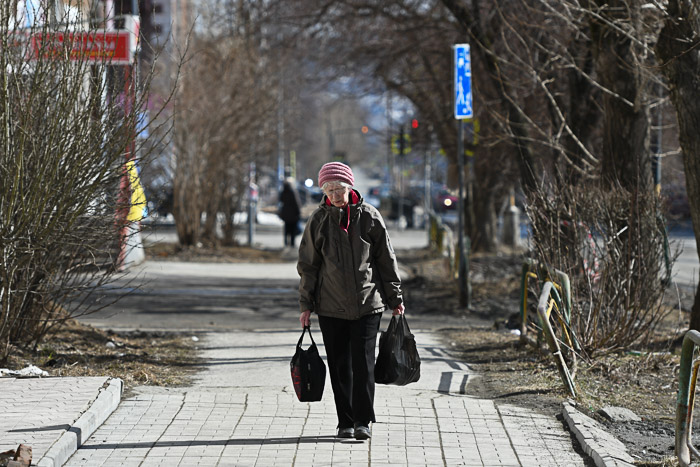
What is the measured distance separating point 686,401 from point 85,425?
3370mm

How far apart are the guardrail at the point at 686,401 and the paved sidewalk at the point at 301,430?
63cm

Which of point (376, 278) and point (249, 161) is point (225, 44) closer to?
point (249, 161)

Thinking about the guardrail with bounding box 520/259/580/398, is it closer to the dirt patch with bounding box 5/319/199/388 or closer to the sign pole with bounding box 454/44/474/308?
the dirt patch with bounding box 5/319/199/388

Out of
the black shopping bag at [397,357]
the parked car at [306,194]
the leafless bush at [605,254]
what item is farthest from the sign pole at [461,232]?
the parked car at [306,194]

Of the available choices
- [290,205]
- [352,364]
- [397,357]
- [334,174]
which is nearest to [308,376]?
[352,364]

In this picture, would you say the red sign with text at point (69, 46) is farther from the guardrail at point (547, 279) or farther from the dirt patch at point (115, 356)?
the guardrail at point (547, 279)

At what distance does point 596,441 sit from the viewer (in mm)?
6113

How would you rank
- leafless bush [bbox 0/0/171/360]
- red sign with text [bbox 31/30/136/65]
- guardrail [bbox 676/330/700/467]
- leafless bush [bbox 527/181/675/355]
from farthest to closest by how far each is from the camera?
leafless bush [bbox 527/181/675/355] < red sign with text [bbox 31/30/136/65] < leafless bush [bbox 0/0/171/360] < guardrail [bbox 676/330/700/467]

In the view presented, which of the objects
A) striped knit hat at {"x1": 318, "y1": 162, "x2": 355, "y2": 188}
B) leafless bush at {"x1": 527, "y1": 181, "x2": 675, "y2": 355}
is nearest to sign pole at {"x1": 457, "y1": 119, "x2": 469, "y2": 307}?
leafless bush at {"x1": 527, "y1": 181, "x2": 675, "y2": 355}

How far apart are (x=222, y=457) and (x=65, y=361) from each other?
126 inches

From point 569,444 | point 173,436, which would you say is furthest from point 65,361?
point 569,444

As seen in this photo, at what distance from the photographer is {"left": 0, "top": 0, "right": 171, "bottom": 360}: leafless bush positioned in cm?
745

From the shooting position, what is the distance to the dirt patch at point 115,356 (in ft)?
26.6

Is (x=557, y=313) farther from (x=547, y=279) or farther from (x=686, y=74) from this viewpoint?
(x=686, y=74)
